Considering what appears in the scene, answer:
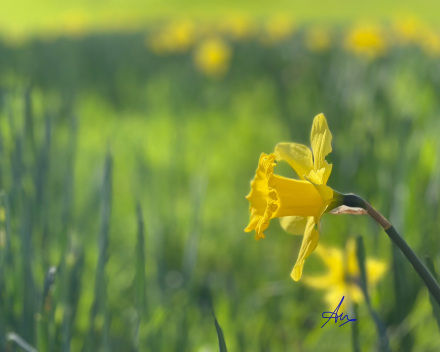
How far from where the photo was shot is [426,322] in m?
0.73

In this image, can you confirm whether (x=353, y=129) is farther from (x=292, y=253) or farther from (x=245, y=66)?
(x=245, y=66)

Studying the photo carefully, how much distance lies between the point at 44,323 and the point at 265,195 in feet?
0.84

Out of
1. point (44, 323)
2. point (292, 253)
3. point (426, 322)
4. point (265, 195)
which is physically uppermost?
point (265, 195)

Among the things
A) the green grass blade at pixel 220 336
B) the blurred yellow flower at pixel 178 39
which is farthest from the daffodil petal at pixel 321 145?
the blurred yellow flower at pixel 178 39

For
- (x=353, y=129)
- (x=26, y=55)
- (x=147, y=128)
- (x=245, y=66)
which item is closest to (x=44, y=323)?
(x=353, y=129)

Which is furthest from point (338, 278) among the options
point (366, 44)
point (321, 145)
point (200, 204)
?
point (366, 44)

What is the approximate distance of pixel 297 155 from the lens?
439mm

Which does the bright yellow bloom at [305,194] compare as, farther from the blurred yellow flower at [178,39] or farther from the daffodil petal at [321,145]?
the blurred yellow flower at [178,39]

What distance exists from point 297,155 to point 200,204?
431 millimetres

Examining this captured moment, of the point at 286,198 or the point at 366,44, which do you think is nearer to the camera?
the point at 286,198

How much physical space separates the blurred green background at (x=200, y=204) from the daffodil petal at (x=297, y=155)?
156 millimetres

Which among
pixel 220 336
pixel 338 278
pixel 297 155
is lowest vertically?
pixel 338 278

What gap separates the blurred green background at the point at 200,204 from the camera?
0.57m

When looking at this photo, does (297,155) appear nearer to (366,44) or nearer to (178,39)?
(366,44)
